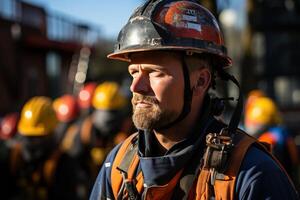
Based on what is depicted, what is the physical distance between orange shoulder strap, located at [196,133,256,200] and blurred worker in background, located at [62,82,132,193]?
15.7 ft

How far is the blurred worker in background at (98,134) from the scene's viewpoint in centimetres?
763

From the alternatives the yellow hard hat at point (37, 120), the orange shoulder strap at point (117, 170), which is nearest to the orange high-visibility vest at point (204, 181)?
the orange shoulder strap at point (117, 170)

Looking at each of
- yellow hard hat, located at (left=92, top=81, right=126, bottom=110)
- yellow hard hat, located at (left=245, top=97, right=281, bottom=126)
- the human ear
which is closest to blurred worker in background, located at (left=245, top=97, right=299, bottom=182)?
yellow hard hat, located at (left=245, top=97, right=281, bottom=126)

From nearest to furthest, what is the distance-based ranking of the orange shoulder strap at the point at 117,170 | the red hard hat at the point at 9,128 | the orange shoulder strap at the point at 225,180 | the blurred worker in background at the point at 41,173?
the orange shoulder strap at the point at 225,180
the orange shoulder strap at the point at 117,170
the blurred worker in background at the point at 41,173
the red hard hat at the point at 9,128

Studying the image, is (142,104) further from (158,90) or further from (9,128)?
(9,128)

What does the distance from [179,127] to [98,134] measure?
5096mm

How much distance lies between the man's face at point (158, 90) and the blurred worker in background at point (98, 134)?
4.55 metres

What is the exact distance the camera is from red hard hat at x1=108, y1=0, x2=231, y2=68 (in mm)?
2754

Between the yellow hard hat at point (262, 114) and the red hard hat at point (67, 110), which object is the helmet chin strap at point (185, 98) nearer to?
the yellow hard hat at point (262, 114)

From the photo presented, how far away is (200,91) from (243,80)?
588cm

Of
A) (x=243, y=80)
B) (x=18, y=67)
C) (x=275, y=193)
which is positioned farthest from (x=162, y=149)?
(x=18, y=67)

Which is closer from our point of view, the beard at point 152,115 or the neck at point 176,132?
the beard at point 152,115

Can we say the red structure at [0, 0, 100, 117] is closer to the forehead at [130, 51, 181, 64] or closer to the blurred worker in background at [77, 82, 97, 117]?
the blurred worker in background at [77, 82, 97, 117]

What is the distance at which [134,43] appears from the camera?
2.86 m
